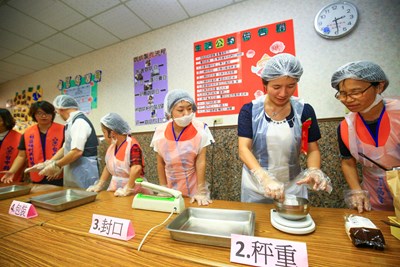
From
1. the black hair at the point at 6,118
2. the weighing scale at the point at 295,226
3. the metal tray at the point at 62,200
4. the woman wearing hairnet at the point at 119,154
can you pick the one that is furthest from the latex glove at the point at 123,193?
the black hair at the point at 6,118

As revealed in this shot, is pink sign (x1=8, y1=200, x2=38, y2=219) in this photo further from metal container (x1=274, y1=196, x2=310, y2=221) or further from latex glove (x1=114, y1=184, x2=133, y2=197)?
metal container (x1=274, y1=196, x2=310, y2=221)

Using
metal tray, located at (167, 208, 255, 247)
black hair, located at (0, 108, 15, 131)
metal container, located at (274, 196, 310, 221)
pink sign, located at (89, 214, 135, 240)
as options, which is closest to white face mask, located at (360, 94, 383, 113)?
metal container, located at (274, 196, 310, 221)

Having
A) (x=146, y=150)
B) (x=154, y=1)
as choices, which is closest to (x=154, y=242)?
(x=146, y=150)

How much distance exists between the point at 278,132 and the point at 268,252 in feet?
2.71

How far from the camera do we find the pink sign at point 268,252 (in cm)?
51

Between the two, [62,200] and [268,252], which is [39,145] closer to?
[62,200]

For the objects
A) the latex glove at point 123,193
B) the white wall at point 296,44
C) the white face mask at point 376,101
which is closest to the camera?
the white face mask at point 376,101

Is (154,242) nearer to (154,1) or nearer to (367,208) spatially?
(367,208)

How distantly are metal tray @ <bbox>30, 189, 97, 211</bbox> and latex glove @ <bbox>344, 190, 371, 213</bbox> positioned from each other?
1.61 meters

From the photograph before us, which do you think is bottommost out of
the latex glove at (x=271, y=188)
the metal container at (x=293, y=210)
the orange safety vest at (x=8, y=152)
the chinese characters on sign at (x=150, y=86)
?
the metal container at (x=293, y=210)

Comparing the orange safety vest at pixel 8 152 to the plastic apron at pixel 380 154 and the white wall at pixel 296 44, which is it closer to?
the white wall at pixel 296 44

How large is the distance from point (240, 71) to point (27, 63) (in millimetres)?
4255

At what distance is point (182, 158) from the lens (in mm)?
1528

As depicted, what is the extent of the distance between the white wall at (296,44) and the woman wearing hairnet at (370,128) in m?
0.68
